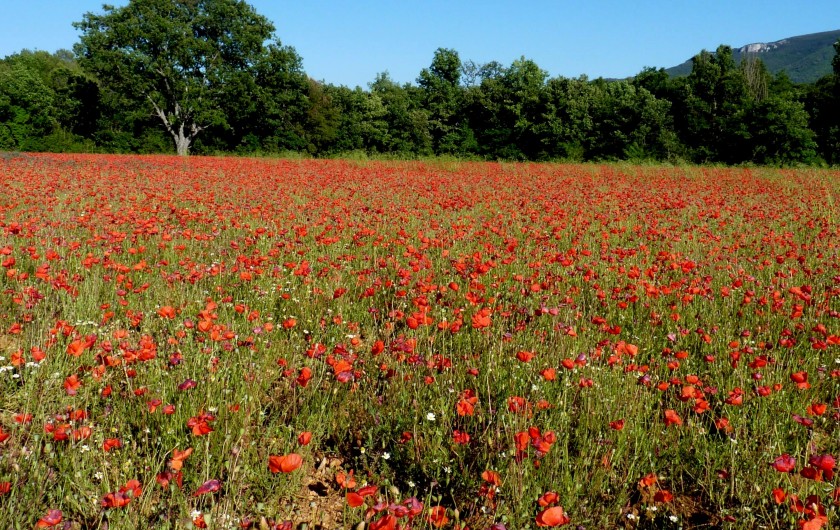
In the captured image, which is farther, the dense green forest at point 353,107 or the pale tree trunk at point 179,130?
the pale tree trunk at point 179,130

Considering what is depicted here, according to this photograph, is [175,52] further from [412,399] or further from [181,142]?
[412,399]

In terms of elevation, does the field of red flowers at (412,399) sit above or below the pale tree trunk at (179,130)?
below

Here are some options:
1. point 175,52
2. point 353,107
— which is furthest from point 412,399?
point 353,107

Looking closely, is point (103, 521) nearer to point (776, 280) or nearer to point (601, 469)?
point (601, 469)

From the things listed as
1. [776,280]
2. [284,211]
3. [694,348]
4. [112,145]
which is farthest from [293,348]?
[112,145]

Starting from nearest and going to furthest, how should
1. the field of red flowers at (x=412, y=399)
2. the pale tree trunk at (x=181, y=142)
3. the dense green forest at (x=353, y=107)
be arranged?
1. the field of red flowers at (x=412, y=399)
2. the dense green forest at (x=353, y=107)
3. the pale tree trunk at (x=181, y=142)

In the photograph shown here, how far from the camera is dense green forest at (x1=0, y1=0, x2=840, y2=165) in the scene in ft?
124

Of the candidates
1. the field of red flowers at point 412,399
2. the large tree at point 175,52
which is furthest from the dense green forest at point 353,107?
the field of red flowers at point 412,399

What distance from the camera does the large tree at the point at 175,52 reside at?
3797cm

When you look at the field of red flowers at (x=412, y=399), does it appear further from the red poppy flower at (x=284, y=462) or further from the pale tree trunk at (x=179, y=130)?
the pale tree trunk at (x=179, y=130)

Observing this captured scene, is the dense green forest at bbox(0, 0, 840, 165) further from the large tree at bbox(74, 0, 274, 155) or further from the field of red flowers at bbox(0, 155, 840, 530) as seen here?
the field of red flowers at bbox(0, 155, 840, 530)

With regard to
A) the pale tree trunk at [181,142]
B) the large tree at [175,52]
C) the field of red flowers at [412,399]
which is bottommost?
the field of red flowers at [412,399]

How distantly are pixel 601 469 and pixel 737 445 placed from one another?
2.47 ft

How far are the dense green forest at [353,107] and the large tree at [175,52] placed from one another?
10 centimetres
